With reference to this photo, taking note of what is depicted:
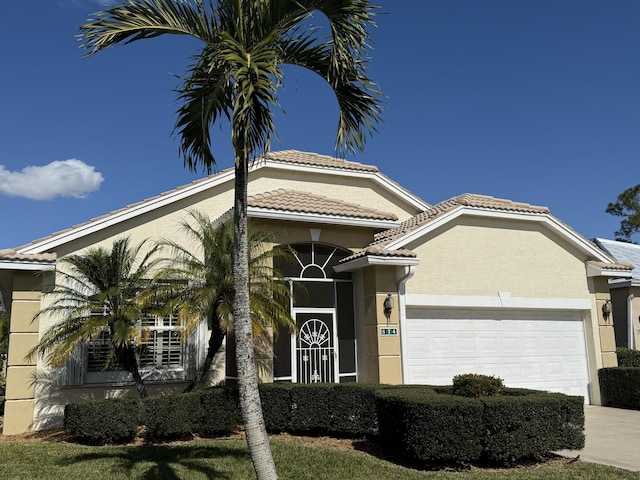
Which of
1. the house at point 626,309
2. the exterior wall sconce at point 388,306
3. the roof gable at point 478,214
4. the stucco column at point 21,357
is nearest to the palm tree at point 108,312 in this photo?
the stucco column at point 21,357

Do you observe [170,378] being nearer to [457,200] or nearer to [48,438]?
[48,438]

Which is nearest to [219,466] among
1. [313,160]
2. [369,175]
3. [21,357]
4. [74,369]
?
[74,369]

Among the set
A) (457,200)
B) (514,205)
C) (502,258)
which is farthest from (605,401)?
(457,200)

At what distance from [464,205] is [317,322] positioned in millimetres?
4713

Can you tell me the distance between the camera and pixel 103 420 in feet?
32.5

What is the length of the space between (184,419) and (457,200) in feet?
28.4

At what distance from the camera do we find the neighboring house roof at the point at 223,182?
1221 centimetres

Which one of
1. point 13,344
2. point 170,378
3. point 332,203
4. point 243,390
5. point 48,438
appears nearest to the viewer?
point 243,390

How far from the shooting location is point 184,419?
10125 millimetres

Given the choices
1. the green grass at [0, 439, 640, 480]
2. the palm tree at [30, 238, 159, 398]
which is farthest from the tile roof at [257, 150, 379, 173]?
the green grass at [0, 439, 640, 480]

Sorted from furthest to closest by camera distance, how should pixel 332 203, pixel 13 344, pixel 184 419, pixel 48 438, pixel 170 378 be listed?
1. pixel 332 203
2. pixel 170 378
3. pixel 13 344
4. pixel 48 438
5. pixel 184 419

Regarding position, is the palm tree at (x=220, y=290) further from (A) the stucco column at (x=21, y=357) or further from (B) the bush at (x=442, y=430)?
(B) the bush at (x=442, y=430)

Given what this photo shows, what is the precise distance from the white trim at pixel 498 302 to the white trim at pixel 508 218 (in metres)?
1.29

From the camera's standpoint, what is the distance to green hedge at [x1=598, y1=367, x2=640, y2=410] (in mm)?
13953
